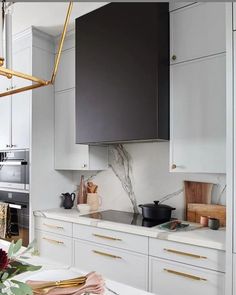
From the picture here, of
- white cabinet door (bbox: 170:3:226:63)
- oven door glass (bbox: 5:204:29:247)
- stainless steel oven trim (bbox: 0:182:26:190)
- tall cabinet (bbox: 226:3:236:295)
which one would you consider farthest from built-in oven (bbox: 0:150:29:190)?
tall cabinet (bbox: 226:3:236:295)

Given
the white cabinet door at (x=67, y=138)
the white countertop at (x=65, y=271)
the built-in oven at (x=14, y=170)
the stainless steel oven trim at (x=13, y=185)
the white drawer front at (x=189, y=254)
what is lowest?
the white drawer front at (x=189, y=254)

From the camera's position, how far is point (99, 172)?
120 inches

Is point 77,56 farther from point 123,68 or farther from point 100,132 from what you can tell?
point 100,132

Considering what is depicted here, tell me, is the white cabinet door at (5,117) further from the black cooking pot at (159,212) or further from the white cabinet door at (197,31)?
the white cabinet door at (197,31)

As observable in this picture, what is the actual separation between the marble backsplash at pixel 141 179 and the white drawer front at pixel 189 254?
0.55 metres

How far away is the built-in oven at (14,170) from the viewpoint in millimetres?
2891

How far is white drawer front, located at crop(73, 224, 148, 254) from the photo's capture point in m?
2.06

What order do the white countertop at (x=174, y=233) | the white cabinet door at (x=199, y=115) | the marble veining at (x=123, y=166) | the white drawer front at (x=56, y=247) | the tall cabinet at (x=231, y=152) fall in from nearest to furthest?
the tall cabinet at (x=231, y=152) → the white countertop at (x=174, y=233) → the white cabinet door at (x=199, y=115) → the white drawer front at (x=56, y=247) → the marble veining at (x=123, y=166)

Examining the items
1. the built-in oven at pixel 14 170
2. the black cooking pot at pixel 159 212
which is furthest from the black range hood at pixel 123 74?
the built-in oven at pixel 14 170

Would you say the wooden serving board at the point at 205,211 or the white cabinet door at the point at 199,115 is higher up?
the white cabinet door at the point at 199,115

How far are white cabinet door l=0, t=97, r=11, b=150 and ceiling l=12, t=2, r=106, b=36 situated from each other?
0.75m

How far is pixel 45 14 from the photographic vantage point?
2.59m

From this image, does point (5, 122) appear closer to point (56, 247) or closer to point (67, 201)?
point (67, 201)

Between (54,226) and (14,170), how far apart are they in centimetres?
78
